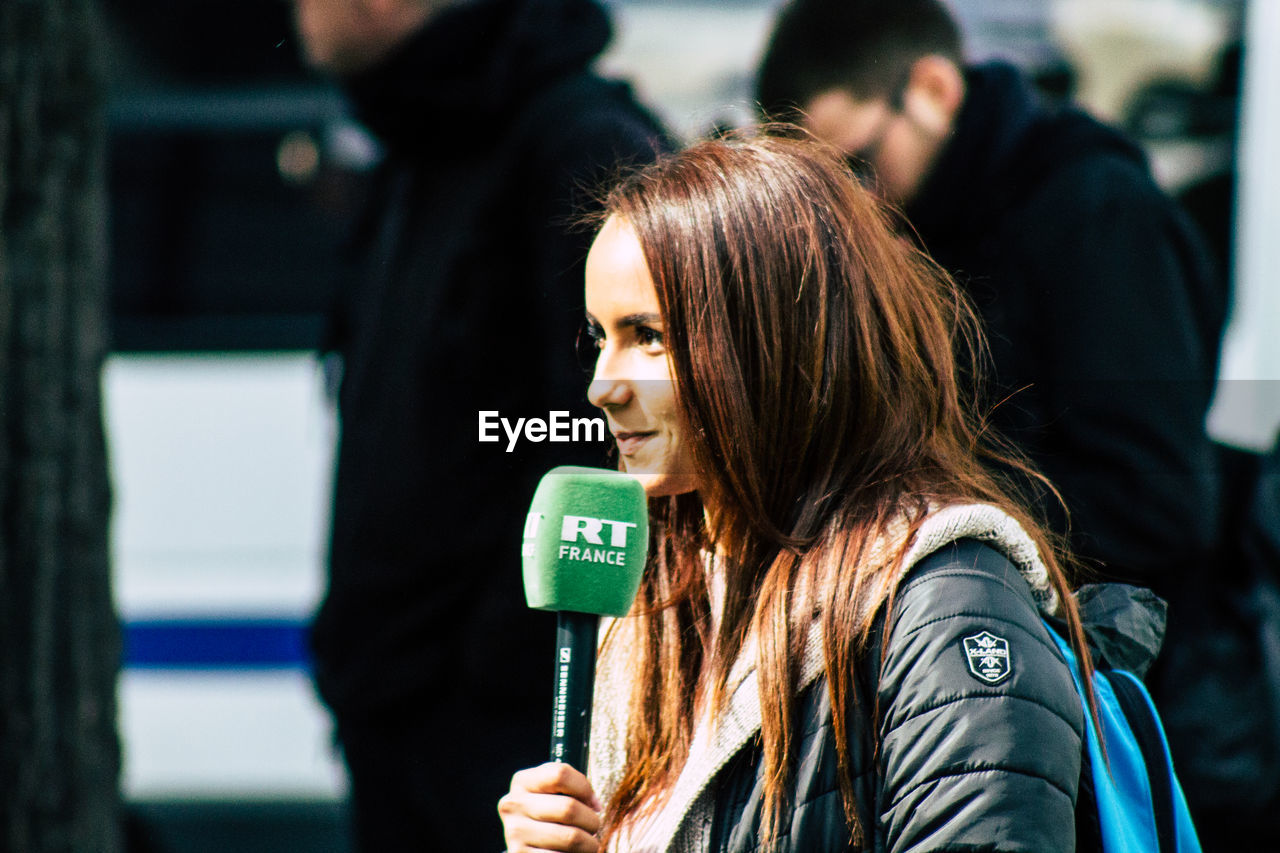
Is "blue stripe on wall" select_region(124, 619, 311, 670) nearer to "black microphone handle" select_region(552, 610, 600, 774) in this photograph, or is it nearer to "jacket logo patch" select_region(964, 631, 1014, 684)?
"black microphone handle" select_region(552, 610, 600, 774)

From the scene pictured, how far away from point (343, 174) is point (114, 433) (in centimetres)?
89

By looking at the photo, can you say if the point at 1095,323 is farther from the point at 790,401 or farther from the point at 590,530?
the point at 590,530

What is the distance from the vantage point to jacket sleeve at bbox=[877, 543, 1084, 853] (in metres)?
1.17

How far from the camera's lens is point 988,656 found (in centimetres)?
120

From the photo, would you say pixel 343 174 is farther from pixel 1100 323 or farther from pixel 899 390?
pixel 899 390

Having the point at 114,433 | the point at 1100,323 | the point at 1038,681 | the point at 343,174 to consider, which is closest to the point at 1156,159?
the point at 1100,323

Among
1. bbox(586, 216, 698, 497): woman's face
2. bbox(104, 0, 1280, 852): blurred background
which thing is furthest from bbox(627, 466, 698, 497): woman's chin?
bbox(104, 0, 1280, 852): blurred background

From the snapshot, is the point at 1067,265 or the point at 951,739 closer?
the point at 951,739

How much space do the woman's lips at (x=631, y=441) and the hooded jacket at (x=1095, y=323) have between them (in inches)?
28.7

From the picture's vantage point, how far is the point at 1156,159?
3.15m

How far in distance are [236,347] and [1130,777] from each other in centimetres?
277

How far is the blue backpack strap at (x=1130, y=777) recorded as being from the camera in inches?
49.3

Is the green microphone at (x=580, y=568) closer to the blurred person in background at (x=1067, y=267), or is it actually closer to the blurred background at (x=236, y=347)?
the blurred person in background at (x=1067, y=267)

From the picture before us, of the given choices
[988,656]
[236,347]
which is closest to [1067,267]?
[988,656]
